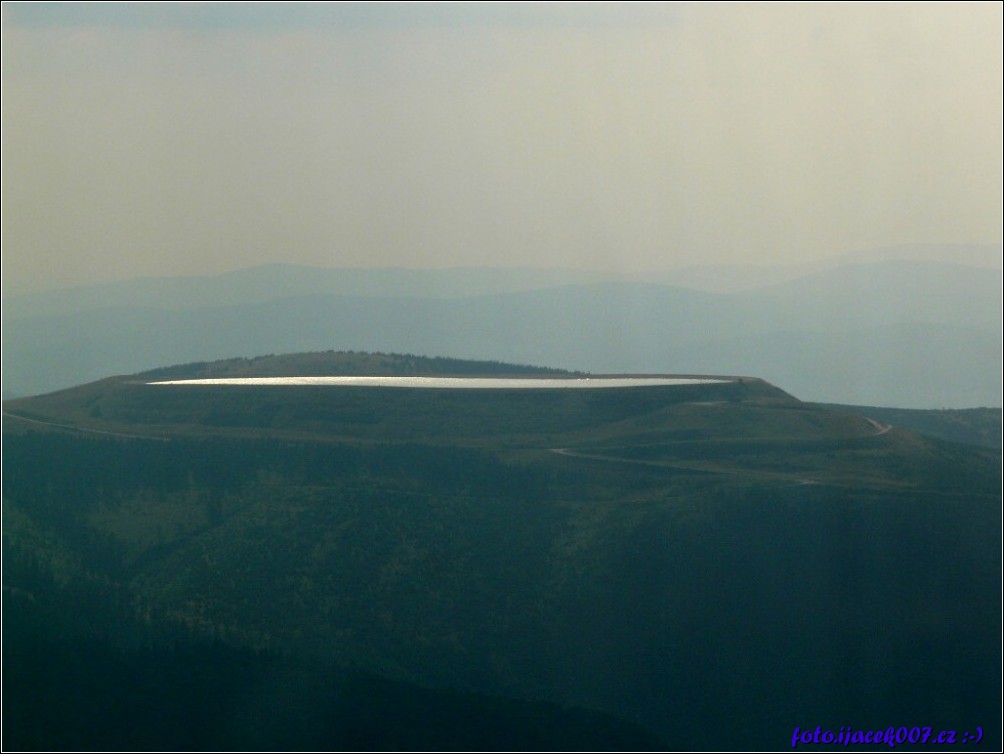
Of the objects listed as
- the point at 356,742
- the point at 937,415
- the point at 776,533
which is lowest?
the point at 356,742

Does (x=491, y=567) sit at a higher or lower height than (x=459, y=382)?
lower

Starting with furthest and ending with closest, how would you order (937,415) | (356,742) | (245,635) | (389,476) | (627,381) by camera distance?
(937,415) < (627,381) < (389,476) < (245,635) < (356,742)

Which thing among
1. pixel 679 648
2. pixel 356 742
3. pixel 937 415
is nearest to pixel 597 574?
pixel 679 648

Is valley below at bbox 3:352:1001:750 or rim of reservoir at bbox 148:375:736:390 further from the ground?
rim of reservoir at bbox 148:375:736:390

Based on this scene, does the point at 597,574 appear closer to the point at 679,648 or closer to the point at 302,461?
the point at 679,648

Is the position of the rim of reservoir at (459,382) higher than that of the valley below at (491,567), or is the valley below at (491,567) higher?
the rim of reservoir at (459,382)

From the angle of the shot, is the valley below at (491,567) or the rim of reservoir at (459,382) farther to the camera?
the rim of reservoir at (459,382)

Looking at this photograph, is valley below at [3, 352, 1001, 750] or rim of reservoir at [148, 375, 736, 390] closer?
valley below at [3, 352, 1001, 750]

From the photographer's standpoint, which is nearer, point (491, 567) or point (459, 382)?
point (491, 567)
